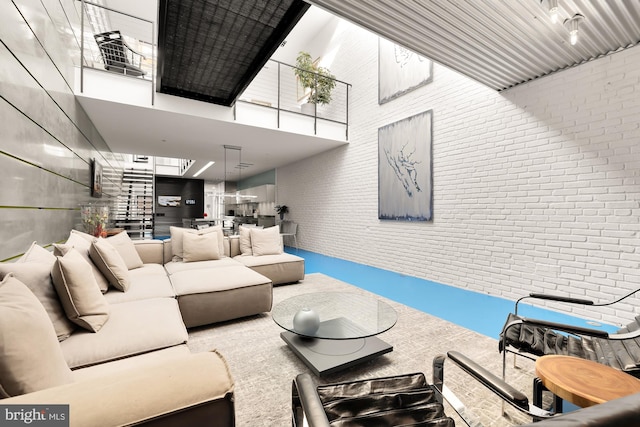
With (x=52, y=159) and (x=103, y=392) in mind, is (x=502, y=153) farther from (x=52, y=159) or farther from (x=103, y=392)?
(x=52, y=159)

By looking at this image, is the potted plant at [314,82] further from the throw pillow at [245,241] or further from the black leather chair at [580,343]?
the black leather chair at [580,343]

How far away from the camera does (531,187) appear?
3.34 metres

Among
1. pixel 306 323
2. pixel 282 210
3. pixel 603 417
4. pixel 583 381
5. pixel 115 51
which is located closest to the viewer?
pixel 603 417

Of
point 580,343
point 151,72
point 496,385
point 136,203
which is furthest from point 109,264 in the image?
point 136,203

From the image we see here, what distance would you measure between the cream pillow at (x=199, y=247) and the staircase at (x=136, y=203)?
4245mm

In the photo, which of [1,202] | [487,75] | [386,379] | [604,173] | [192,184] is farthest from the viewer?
[192,184]

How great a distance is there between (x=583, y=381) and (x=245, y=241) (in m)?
4.08

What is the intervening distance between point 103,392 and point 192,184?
15.0 metres

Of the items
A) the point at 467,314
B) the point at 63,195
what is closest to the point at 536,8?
the point at 467,314

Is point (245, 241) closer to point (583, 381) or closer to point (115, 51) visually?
point (115, 51)

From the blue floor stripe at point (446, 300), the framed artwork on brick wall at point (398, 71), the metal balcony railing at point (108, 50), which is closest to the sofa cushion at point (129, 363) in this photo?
the blue floor stripe at point (446, 300)

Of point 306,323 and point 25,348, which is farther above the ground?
point 25,348

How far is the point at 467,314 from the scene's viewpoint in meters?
3.04

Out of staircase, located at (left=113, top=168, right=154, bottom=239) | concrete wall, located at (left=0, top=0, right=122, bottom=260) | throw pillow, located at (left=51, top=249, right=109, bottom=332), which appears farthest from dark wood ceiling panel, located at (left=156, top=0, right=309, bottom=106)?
staircase, located at (left=113, top=168, right=154, bottom=239)
